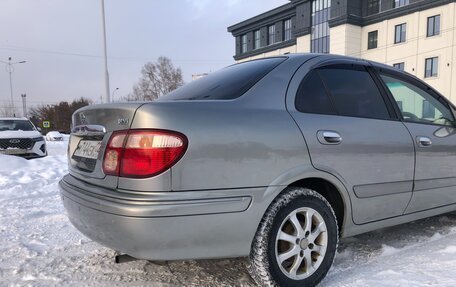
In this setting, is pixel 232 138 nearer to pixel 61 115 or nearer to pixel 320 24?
pixel 320 24

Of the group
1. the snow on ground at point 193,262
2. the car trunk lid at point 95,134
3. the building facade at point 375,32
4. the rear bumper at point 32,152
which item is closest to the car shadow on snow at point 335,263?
the snow on ground at point 193,262

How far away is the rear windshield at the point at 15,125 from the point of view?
12.2m

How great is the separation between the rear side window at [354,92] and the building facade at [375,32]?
A: 3000 cm

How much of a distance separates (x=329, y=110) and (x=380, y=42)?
35161mm

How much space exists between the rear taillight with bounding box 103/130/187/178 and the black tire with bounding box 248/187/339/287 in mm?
713

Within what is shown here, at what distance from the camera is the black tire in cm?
241

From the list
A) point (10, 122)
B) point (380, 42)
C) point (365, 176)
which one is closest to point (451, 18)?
point (380, 42)

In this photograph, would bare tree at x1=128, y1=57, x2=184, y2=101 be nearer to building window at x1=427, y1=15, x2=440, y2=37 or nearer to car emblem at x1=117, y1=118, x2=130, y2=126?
building window at x1=427, y1=15, x2=440, y2=37

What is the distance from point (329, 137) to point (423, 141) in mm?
1173

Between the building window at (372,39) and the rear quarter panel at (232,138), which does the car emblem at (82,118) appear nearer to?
the rear quarter panel at (232,138)

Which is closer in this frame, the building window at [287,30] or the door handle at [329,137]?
the door handle at [329,137]

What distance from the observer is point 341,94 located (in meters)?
3.01

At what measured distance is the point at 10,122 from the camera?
1260cm

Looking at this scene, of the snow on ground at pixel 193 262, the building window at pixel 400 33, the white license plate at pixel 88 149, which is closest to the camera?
the white license plate at pixel 88 149
